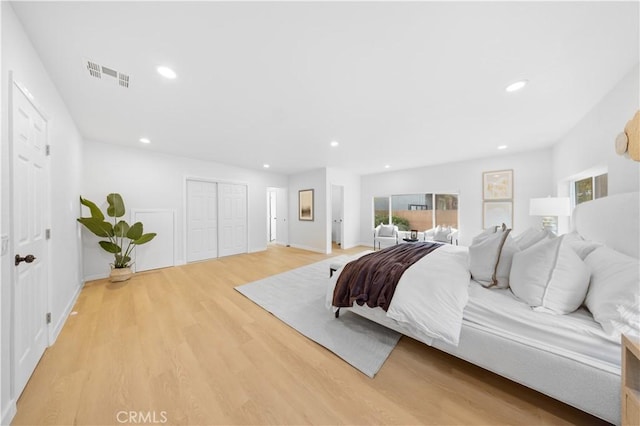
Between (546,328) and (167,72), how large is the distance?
133 inches

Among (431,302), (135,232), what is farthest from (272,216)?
(431,302)

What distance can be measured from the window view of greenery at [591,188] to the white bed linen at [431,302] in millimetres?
2159

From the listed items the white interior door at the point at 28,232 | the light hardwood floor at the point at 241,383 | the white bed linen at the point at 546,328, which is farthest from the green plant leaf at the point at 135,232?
the white bed linen at the point at 546,328

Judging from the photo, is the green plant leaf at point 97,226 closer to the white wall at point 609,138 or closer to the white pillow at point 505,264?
the white pillow at point 505,264

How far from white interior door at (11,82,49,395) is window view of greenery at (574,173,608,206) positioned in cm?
526

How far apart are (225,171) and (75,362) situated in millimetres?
4176

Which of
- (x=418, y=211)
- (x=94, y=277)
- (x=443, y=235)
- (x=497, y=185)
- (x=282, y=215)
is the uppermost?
(x=497, y=185)

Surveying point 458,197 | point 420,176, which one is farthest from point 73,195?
point 458,197

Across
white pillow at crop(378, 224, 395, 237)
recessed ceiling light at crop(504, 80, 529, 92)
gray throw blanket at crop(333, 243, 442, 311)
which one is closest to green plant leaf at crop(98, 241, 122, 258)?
gray throw blanket at crop(333, 243, 442, 311)

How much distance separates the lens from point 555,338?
1189 millimetres

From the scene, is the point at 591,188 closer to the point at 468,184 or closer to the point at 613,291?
the point at 468,184

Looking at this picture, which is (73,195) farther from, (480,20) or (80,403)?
(480,20)

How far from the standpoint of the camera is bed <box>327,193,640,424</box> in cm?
107

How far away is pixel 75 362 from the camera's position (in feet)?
5.31
